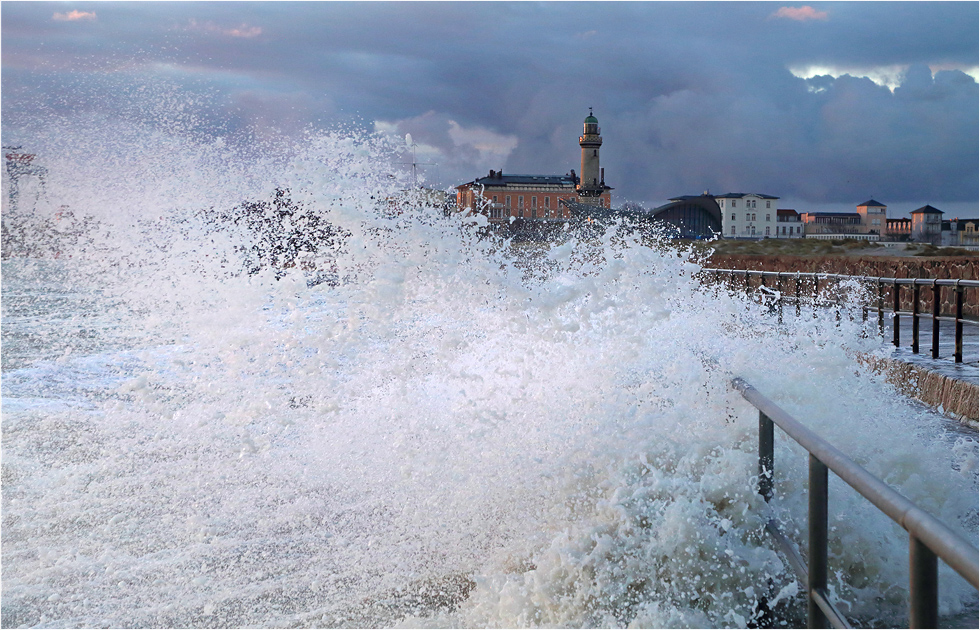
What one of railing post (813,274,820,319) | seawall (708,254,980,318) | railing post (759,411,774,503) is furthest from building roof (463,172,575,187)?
railing post (759,411,774,503)

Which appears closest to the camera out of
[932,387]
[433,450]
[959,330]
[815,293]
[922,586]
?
[922,586]

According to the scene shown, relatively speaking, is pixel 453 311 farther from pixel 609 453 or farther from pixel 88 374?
pixel 88 374

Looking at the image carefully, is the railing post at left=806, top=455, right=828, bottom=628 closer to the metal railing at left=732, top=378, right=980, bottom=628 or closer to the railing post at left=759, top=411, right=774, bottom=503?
the metal railing at left=732, top=378, right=980, bottom=628

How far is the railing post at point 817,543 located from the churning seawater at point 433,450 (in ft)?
0.18

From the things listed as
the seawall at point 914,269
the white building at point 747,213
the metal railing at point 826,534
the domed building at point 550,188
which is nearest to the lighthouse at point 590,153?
the domed building at point 550,188

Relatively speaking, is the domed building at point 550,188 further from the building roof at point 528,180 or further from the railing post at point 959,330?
the railing post at point 959,330

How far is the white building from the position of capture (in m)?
125

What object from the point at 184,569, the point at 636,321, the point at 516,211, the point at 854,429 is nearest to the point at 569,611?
the point at 184,569

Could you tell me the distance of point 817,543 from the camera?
7.26ft

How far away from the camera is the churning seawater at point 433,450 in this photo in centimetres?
326

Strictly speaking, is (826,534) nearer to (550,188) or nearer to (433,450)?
(433,450)

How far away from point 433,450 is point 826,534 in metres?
3.26

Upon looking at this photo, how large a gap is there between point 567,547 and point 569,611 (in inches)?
13.4

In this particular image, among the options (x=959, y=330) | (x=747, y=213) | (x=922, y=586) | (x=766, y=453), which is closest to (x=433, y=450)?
(x=766, y=453)
